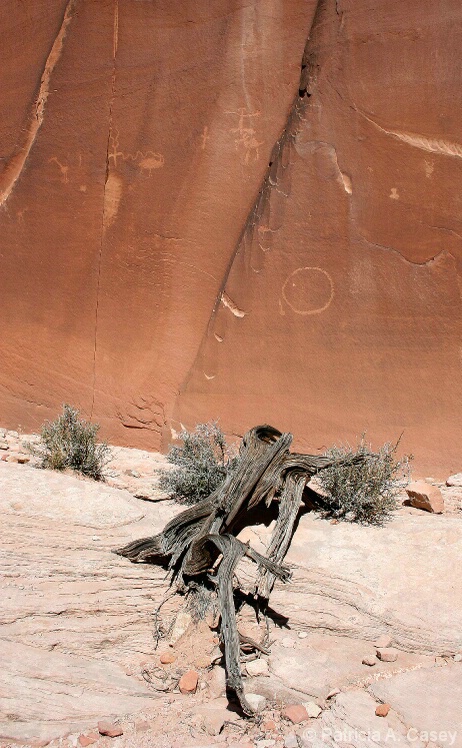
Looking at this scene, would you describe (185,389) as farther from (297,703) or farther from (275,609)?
(297,703)

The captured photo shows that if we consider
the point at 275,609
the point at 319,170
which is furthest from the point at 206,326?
the point at 275,609

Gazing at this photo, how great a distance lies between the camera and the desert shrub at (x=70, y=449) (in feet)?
15.7

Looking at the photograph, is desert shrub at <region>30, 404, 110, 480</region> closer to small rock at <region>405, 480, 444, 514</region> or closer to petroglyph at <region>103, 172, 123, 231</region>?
petroglyph at <region>103, 172, 123, 231</region>

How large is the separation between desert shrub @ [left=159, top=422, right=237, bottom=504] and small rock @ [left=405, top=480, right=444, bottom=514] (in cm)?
96

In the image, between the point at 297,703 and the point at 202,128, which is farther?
the point at 202,128

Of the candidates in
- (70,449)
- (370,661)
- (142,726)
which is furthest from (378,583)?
(70,449)

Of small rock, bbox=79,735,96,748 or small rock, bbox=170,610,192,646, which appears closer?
small rock, bbox=79,735,96,748

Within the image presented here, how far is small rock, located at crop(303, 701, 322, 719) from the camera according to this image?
2.81 meters

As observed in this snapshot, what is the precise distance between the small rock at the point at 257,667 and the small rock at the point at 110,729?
1.76 ft

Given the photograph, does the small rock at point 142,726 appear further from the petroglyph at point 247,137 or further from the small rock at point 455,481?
the petroglyph at point 247,137

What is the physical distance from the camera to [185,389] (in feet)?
18.5

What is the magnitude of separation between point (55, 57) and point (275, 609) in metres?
4.33

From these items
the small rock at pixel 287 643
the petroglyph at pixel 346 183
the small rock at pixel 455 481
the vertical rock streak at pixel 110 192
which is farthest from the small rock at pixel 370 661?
the vertical rock streak at pixel 110 192

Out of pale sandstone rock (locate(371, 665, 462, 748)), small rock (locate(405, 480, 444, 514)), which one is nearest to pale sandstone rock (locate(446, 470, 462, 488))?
small rock (locate(405, 480, 444, 514))
